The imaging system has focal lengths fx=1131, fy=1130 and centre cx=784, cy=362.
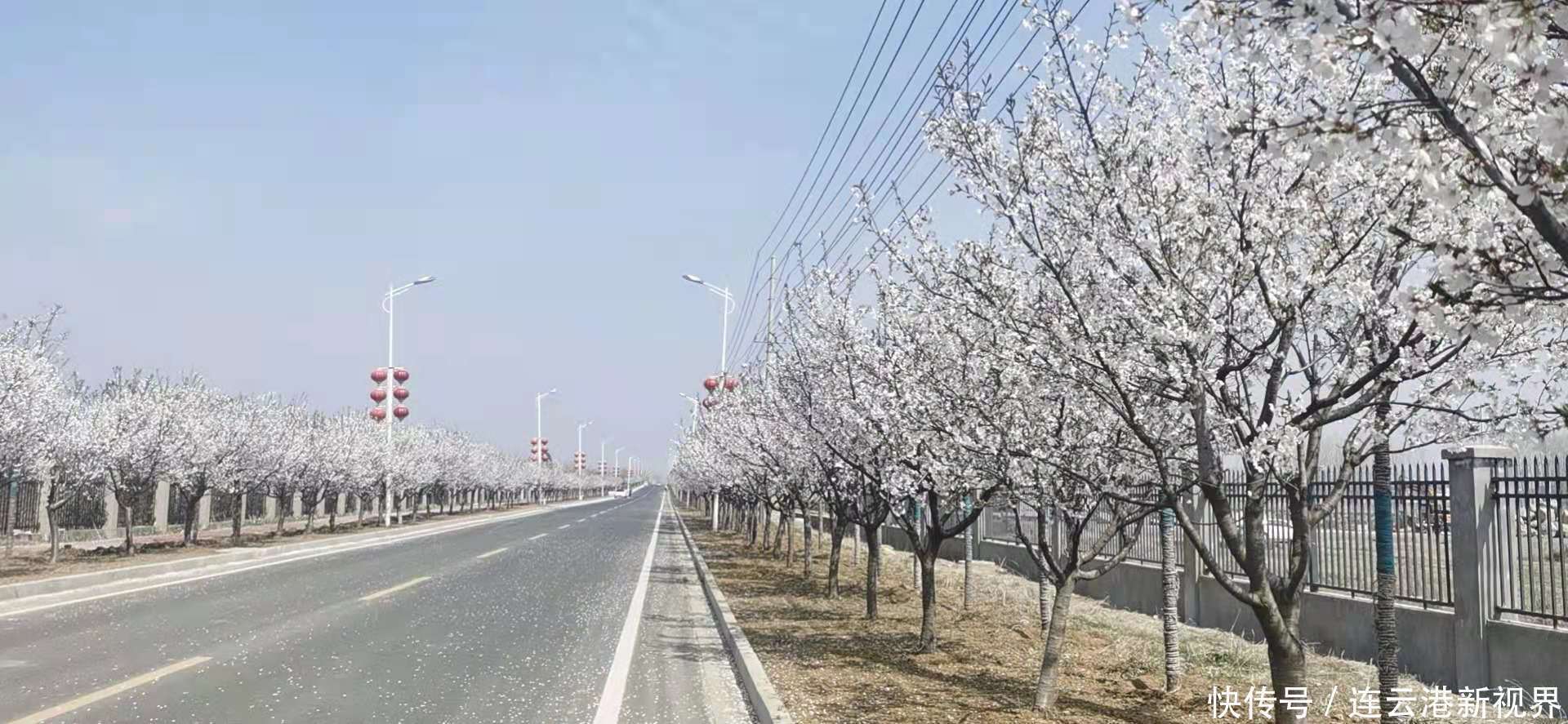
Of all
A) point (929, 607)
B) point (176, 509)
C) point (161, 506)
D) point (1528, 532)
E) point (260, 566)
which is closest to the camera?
point (1528, 532)

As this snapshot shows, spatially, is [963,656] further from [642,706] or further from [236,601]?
[236,601]

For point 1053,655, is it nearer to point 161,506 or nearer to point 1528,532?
point 1528,532

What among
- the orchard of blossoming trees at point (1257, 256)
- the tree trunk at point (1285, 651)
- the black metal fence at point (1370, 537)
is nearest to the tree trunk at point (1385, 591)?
the orchard of blossoming trees at point (1257, 256)

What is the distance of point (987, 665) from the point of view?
11016 mm

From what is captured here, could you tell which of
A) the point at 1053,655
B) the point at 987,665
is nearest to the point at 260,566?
the point at 987,665

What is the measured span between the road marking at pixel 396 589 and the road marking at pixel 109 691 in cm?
650

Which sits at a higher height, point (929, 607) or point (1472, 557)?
point (1472, 557)

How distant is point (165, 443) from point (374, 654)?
2111 cm

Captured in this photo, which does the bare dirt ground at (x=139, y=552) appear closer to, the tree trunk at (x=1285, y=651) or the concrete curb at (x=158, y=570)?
the concrete curb at (x=158, y=570)

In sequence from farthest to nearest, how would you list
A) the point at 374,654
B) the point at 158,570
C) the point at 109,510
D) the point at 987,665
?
the point at 109,510, the point at 158,570, the point at 374,654, the point at 987,665

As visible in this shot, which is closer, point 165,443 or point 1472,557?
point 1472,557

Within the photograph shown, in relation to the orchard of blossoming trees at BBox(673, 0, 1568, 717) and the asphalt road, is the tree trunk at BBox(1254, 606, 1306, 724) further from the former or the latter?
the asphalt road

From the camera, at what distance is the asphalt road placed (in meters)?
8.78

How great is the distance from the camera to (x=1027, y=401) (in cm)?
838
